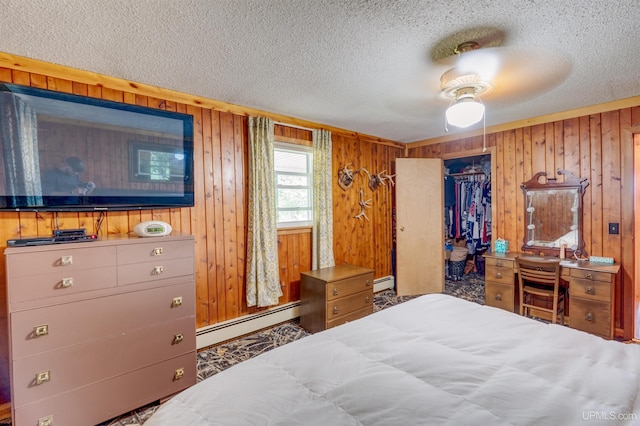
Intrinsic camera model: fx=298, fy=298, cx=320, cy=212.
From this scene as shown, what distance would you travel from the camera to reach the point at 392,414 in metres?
1.02

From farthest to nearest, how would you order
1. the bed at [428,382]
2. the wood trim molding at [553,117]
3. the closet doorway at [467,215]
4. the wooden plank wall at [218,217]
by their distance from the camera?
the closet doorway at [467,215] → the wood trim molding at [553,117] → the wooden plank wall at [218,217] → the bed at [428,382]

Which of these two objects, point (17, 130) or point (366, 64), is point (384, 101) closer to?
point (366, 64)

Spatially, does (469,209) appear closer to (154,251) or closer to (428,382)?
(428,382)

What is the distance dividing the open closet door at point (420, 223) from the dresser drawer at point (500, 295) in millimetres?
929

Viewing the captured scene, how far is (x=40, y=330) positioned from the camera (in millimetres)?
1728

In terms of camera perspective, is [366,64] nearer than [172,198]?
Yes

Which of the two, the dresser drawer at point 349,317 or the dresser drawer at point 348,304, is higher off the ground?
the dresser drawer at point 348,304

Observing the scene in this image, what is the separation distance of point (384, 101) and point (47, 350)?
3.15 meters

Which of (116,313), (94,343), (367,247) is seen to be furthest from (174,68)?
(367,247)

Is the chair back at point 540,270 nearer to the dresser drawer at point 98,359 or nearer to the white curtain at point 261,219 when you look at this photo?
the white curtain at point 261,219

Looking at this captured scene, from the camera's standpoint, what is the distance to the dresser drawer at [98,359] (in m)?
1.70

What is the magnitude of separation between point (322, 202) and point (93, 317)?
2.45m

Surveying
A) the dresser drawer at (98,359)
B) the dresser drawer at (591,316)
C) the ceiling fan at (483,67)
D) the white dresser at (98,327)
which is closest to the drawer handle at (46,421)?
the white dresser at (98,327)

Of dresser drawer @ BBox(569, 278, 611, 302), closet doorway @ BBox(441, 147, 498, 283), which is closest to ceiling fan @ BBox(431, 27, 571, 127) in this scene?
dresser drawer @ BBox(569, 278, 611, 302)
